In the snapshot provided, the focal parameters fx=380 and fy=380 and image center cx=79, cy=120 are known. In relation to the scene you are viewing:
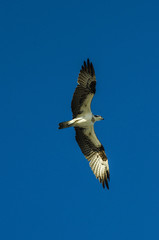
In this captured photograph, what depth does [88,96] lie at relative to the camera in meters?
14.0

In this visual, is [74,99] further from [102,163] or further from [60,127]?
[102,163]

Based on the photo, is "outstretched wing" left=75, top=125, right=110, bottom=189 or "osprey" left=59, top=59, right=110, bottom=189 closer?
"osprey" left=59, top=59, right=110, bottom=189

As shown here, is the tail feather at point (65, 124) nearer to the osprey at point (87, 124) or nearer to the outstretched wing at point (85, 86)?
the osprey at point (87, 124)

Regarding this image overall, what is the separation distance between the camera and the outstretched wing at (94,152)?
15070mm

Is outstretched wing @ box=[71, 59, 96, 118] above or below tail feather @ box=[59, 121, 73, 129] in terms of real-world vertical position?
above

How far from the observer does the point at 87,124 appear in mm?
14648

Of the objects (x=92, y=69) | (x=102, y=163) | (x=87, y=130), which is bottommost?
(x=102, y=163)

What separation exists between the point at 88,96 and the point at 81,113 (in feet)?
2.56

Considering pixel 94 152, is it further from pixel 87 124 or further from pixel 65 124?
pixel 65 124

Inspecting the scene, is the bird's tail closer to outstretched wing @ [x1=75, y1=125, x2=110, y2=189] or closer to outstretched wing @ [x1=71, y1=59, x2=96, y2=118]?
outstretched wing @ [x1=71, y1=59, x2=96, y2=118]

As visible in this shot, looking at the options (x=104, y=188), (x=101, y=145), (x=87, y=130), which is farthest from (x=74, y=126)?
(x=104, y=188)

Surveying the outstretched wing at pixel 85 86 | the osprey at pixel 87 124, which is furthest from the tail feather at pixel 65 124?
the outstretched wing at pixel 85 86

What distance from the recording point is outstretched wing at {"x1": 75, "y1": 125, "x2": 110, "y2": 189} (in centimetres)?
1507

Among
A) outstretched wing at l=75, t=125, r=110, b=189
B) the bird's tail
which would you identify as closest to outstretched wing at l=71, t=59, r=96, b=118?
the bird's tail
